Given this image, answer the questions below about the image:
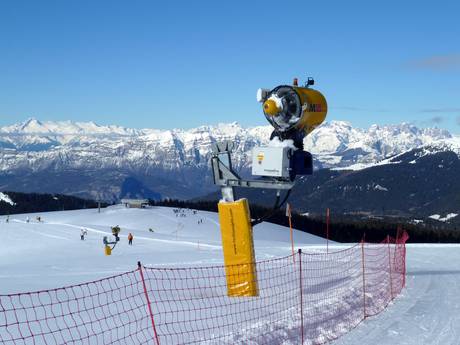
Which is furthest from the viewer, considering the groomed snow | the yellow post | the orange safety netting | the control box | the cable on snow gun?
the cable on snow gun

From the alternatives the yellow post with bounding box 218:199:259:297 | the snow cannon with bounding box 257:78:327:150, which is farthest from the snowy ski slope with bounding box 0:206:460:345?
the snow cannon with bounding box 257:78:327:150

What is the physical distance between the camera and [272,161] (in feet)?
39.3

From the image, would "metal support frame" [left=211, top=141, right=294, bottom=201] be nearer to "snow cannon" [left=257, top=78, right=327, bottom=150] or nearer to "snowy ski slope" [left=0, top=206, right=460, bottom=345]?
"snow cannon" [left=257, top=78, right=327, bottom=150]

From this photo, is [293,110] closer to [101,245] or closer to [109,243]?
[109,243]

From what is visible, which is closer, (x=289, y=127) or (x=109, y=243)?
(x=289, y=127)

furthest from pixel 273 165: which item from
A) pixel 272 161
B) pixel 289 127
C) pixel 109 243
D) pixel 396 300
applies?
Answer: pixel 109 243

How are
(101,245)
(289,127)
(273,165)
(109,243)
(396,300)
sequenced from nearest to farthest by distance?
(273,165)
(289,127)
(396,300)
(109,243)
(101,245)

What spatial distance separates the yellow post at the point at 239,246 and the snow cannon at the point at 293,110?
1.79 metres

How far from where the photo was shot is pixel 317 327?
10477mm

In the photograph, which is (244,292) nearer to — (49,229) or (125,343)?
(125,343)

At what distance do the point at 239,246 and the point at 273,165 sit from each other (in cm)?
193

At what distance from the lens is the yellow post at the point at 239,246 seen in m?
12.1

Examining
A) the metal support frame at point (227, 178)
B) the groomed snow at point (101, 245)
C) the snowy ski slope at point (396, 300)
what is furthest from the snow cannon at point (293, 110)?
the groomed snow at point (101, 245)

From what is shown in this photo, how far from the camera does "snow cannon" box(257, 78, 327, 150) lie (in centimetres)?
1200
